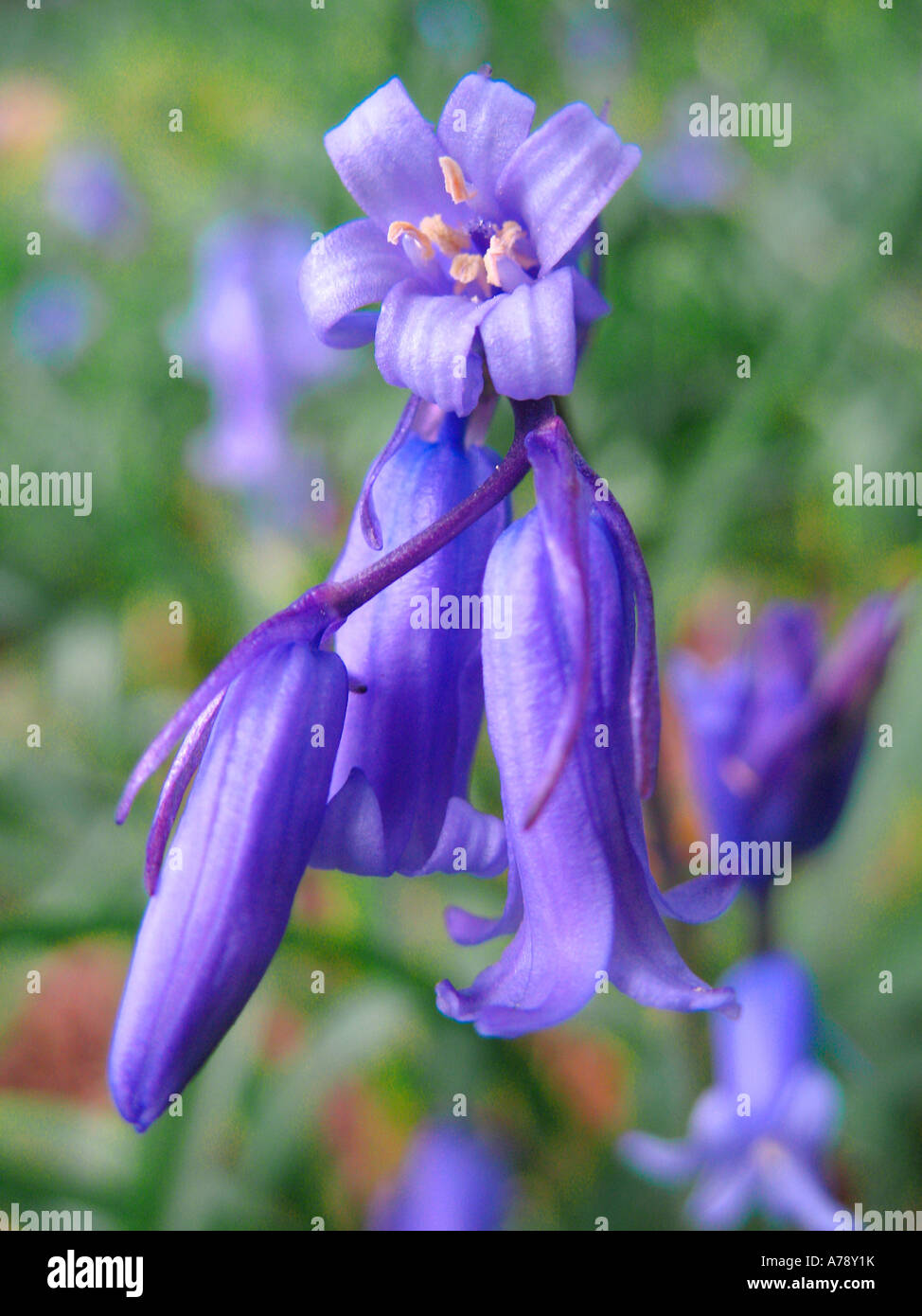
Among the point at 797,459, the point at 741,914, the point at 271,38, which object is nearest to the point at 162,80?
the point at 271,38

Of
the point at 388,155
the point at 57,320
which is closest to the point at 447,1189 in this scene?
the point at 388,155

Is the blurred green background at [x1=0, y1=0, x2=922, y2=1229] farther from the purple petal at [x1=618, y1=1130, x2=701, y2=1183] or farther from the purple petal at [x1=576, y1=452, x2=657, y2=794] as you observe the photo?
the purple petal at [x1=576, y1=452, x2=657, y2=794]

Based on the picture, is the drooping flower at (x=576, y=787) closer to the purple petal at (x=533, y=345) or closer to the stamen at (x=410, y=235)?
the purple petal at (x=533, y=345)

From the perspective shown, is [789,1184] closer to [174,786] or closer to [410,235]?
[174,786]

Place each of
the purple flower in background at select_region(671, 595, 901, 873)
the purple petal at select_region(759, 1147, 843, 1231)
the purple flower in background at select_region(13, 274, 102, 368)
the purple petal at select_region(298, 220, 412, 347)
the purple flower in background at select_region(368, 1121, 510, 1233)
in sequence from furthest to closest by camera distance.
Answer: the purple flower in background at select_region(13, 274, 102, 368) → the purple flower in background at select_region(368, 1121, 510, 1233) → the purple petal at select_region(759, 1147, 843, 1231) → the purple flower in background at select_region(671, 595, 901, 873) → the purple petal at select_region(298, 220, 412, 347)

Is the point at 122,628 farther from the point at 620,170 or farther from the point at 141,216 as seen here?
the point at 620,170

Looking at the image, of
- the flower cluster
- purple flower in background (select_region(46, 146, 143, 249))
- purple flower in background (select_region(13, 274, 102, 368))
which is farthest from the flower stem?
purple flower in background (select_region(46, 146, 143, 249))

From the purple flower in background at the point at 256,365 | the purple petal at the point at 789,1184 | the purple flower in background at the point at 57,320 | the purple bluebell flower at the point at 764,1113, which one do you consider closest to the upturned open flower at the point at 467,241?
the purple bluebell flower at the point at 764,1113
